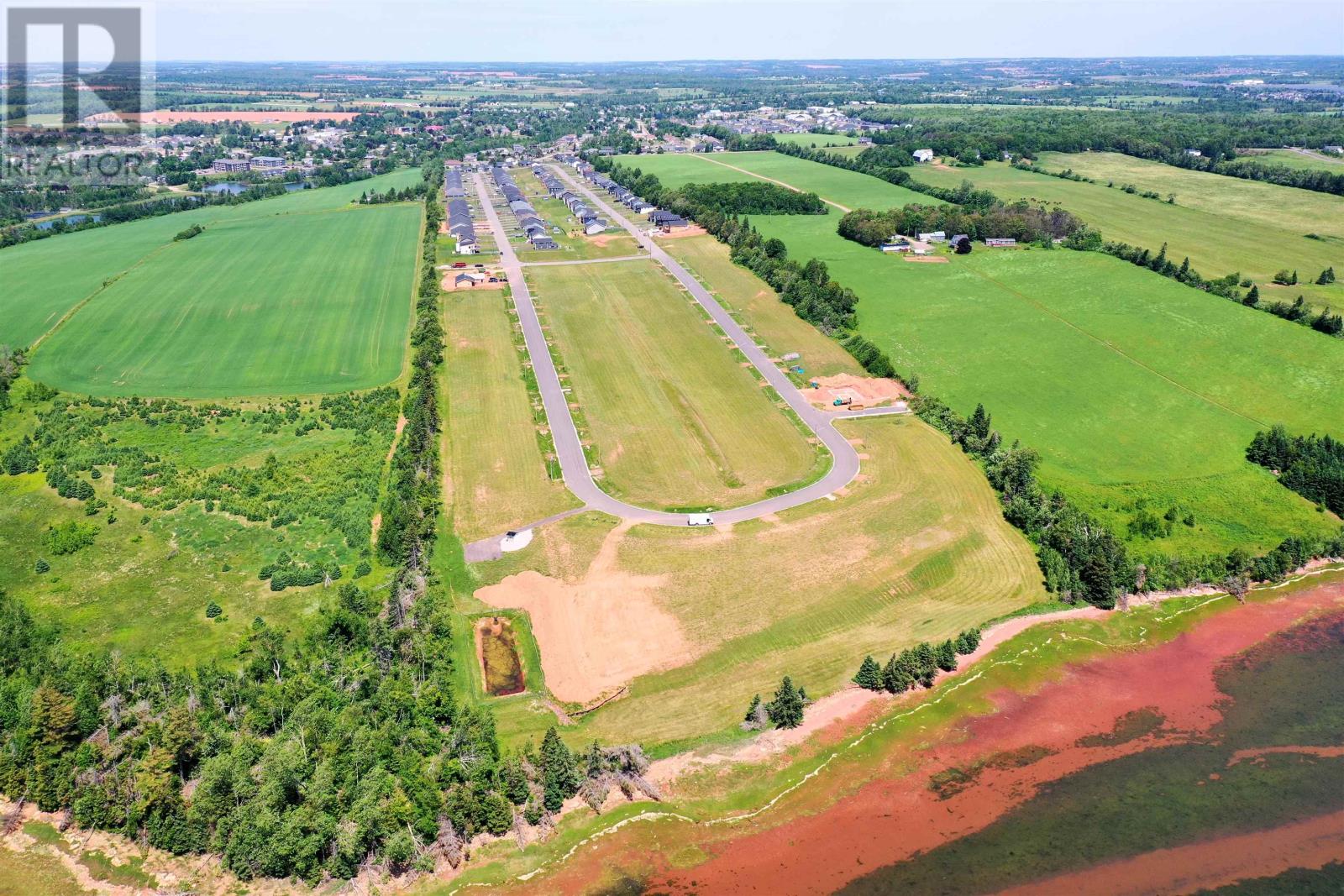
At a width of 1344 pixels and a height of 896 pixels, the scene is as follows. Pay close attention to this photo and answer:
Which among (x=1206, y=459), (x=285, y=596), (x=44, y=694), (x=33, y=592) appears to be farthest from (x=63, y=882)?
(x=1206, y=459)

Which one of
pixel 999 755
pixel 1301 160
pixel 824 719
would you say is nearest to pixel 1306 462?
pixel 999 755

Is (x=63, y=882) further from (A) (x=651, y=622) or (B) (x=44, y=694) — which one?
(A) (x=651, y=622)

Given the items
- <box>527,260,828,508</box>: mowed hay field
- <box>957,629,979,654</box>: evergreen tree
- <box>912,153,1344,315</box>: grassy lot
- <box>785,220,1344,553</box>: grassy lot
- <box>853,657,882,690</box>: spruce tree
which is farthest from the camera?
<box>912,153,1344,315</box>: grassy lot

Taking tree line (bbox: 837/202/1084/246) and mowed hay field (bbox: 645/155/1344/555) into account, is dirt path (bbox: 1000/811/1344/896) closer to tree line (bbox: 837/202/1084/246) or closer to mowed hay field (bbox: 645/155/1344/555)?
mowed hay field (bbox: 645/155/1344/555)

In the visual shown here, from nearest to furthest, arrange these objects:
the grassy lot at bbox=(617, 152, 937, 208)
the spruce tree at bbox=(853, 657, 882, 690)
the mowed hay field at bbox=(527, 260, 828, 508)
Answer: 1. the spruce tree at bbox=(853, 657, 882, 690)
2. the mowed hay field at bbox=(527, 260, 828, 508)
3. the grassy lot at bbox=(617, 152, 937, 208)

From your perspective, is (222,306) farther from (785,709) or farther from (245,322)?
(785,709)

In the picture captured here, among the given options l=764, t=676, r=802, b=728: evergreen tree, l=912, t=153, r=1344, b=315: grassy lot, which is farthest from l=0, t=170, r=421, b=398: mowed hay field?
l=912, t=153, r=1344, b=315: grassy lot
